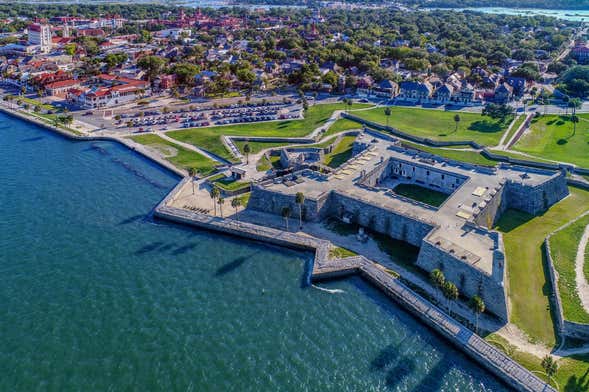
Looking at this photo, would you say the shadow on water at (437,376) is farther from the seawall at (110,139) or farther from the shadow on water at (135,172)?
the seawall at (110,139)

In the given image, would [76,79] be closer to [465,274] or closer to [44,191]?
[44,191]

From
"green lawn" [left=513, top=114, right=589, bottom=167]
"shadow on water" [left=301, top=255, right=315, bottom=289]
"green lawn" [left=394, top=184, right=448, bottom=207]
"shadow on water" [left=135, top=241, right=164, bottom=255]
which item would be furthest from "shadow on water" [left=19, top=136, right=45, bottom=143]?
"green lawn" [left=513, top=114, right=589, bottom=167]

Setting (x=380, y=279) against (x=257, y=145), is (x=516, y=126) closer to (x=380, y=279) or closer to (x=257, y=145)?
(x=257, y=145)

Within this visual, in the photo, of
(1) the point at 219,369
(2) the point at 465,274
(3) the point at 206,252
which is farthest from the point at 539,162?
(1) the point at 219,369

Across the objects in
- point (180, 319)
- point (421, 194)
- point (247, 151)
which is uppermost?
point (247, 151)

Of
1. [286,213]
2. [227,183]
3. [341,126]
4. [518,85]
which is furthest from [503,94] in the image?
[286,213]

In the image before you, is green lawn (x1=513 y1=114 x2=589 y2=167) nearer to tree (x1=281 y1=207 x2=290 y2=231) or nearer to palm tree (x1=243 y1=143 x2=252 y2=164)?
palm tree (x1=243 y1=143 x2=252 y2=164)

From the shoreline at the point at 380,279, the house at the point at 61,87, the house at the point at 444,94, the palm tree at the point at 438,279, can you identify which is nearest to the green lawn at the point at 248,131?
the shoreline at the point at 380,279
